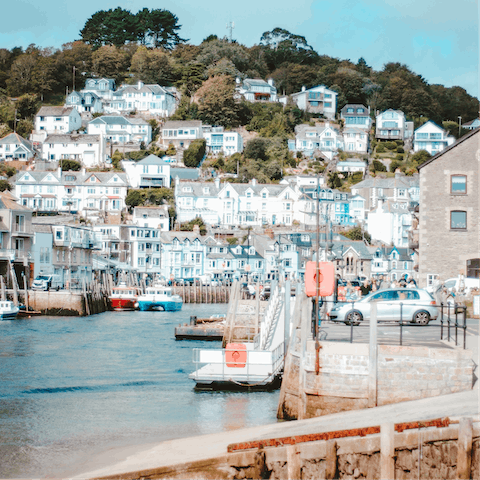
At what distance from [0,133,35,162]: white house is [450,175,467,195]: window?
115m

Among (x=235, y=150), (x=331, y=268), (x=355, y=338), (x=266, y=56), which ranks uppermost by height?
(x=266, y=56)

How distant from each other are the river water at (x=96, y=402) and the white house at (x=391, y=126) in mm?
121859

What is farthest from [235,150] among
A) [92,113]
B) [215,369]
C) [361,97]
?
[215,369]

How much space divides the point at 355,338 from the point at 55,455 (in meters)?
7.85

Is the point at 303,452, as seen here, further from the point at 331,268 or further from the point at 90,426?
the point at 90,426

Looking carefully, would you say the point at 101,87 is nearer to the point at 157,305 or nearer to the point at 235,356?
the point at 157,305

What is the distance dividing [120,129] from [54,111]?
15.5 m

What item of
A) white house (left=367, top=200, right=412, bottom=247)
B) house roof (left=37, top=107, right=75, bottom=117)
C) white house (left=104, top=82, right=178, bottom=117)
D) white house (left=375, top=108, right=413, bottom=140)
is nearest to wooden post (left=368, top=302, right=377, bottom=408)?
white house (left=367, top=200, right=412, bottom=247)

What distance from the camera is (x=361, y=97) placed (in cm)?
17738

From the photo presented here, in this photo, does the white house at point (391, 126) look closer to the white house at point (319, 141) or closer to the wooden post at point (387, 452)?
the white house at point (319, 141)

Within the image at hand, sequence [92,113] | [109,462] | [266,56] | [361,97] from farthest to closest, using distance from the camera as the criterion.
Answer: [266,56] → [361,97] → [92,113] → [109,462]

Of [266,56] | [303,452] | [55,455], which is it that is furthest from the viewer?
[266,56]

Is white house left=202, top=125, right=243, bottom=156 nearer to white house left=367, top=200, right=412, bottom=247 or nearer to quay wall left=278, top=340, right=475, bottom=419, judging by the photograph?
white house left=367, top=200, right=412, bottom=247

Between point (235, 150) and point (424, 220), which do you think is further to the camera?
point (235, 150)
